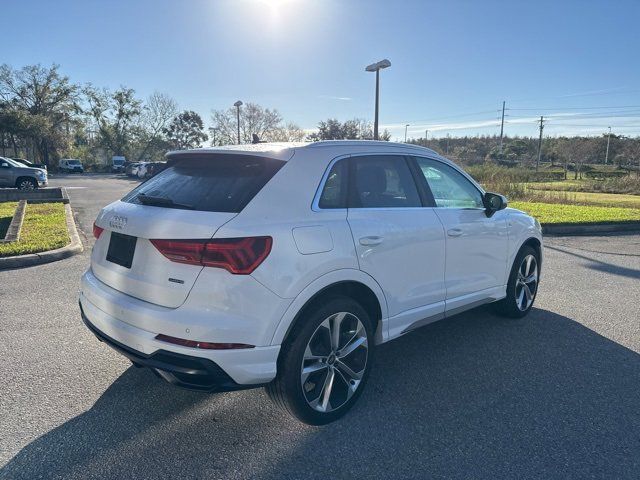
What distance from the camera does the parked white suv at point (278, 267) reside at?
2.45 m

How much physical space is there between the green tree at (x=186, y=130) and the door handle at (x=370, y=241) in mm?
66240

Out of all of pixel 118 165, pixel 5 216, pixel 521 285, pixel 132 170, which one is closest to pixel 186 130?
pixel 118 165

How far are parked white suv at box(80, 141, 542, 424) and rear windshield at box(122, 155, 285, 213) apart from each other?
0.03 feet

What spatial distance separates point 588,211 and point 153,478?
1532 centimetres

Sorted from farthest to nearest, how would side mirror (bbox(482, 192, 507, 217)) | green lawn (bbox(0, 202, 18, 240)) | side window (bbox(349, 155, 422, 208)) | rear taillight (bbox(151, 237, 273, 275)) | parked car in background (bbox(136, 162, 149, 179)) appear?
parked car in background (bbox(136, 162, 149, 179))
green lawn (bbox(0, 202, 18, 240))
side mirror (bbox(482, 192, 507, 217))
side window (bbox(349, 155, 422, 208))
rear taillight (bbox(151, 237, 273, 275))

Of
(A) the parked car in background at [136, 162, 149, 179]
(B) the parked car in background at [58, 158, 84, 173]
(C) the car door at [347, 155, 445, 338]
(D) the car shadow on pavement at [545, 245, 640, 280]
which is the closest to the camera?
(C) the car door at [347, 155, 445, 338]

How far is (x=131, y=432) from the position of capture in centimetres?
277

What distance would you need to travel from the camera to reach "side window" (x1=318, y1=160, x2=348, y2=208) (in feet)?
9.62

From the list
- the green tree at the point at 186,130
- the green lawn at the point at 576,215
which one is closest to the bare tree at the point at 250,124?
the green tree at the point at 186,130

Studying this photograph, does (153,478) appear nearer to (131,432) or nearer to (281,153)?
(131,432)

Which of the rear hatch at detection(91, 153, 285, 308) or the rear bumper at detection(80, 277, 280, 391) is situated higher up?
the rear hatch at detection(91, 153, 285, 308)

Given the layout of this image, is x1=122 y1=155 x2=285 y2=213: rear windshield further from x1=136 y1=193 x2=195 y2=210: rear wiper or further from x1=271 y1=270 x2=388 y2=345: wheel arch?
x1=271 y1=270 x2=388 y2=345: wheel arch

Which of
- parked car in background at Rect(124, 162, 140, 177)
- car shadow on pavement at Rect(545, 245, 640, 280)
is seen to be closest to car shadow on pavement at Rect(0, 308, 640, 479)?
car shadow on pavement at Rect(545, 245, 640, 280)

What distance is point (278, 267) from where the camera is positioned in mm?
2512
